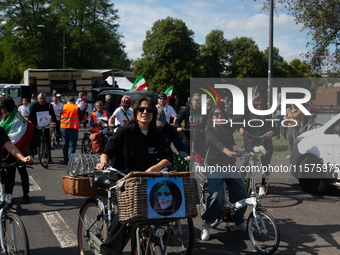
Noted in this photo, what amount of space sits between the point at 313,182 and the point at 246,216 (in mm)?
2142

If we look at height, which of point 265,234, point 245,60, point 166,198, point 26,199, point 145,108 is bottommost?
point 26,199

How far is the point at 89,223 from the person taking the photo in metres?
3.66

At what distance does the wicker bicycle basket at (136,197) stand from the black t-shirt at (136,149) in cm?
60

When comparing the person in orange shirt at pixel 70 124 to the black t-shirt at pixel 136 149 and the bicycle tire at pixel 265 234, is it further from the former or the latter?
the bicycle tire at pixel 265 234

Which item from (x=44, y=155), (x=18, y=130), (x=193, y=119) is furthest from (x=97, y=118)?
(x=18, y=130)

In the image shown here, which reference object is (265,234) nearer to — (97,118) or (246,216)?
(246,216)

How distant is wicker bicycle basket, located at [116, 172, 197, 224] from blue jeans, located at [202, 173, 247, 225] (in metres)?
1.72

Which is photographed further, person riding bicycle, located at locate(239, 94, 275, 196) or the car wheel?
the car wheel

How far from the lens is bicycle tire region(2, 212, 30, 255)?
133 inches

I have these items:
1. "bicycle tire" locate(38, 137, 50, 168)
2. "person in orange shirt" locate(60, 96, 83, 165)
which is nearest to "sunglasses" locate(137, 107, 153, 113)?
"person in orange shirt" locate(60, 96, 83, 165)

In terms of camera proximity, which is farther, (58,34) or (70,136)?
(58,34)

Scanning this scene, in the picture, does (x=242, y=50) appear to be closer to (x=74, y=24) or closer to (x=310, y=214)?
(x=74, y=24)

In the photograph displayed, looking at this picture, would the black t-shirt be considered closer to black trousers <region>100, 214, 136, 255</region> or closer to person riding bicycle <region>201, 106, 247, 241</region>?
black trousers <region>100, 214, 136, 255</region>

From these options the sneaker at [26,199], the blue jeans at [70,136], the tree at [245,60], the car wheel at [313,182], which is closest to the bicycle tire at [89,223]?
the sneaker at [26,199]
